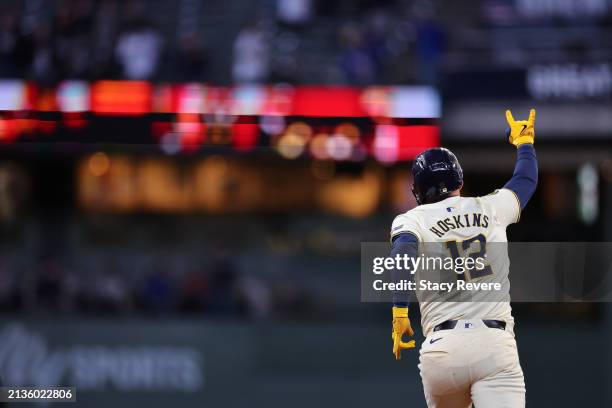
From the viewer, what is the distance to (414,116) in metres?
11.4

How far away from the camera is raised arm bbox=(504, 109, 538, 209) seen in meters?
4.81

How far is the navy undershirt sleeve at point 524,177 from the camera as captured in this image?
4797mm

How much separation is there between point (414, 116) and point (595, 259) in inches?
130

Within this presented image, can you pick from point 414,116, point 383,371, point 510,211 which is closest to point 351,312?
point 383,371

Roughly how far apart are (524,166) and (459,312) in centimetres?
90

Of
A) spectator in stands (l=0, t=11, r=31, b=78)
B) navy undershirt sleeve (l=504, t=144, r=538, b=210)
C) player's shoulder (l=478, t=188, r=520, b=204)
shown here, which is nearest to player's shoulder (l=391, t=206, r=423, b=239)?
player's shoulder (l=478, t=188, r=520, b=204)

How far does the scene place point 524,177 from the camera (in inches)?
191

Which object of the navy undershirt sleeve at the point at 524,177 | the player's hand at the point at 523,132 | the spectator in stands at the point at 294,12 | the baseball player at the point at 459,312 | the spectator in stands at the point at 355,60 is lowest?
the baseball player at the point at 459,312

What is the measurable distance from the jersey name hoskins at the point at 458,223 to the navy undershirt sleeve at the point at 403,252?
0.13 m

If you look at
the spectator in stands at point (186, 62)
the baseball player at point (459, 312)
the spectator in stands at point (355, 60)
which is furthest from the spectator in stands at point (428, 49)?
the baseball player at point (459, 312)

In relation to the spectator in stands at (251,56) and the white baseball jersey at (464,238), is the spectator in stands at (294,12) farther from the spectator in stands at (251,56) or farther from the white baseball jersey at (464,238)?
the white baseball jersey at (464,238)

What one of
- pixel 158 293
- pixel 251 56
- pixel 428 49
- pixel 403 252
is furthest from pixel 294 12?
pixel 403 252

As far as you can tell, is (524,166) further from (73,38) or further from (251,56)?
(73,38)

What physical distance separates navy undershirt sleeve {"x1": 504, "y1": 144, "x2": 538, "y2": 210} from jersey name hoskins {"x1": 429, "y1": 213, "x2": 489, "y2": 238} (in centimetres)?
31
